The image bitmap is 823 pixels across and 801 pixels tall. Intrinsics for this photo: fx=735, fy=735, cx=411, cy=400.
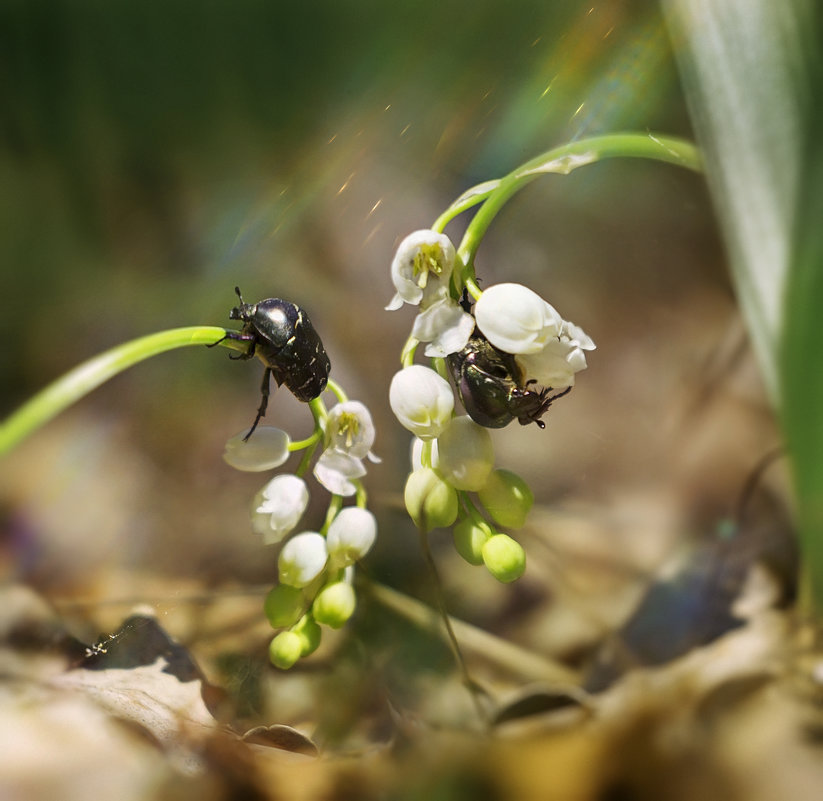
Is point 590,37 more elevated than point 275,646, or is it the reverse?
point 590,37

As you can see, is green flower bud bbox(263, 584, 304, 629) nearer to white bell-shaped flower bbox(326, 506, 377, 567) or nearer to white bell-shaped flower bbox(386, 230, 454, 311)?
white bell-shaped flower bbox(326, 506, 377, 567)

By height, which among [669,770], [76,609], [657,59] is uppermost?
[657,59]

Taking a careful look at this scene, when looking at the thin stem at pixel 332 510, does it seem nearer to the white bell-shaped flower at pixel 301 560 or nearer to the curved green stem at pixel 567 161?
the white bell-shaped flower at pixel 301 560

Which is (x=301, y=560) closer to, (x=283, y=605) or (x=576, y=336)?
(x=283, y=605)

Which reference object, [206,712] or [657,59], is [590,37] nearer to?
[657,59]

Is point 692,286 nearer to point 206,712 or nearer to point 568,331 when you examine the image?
point 568,331

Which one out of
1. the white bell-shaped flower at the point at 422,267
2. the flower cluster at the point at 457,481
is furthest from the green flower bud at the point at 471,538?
the white bell-shaped flower at the point at 422,267

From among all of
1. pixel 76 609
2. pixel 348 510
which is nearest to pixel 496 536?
pixel 348 510
